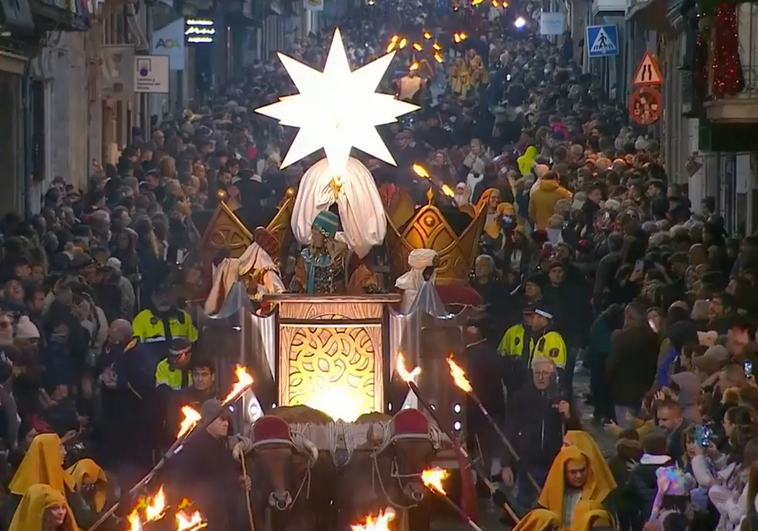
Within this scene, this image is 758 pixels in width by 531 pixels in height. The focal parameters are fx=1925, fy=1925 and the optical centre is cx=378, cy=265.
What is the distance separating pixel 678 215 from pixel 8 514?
11863mm

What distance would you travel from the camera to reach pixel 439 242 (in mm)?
18734

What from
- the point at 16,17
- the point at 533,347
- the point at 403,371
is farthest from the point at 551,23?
the point at 403,371

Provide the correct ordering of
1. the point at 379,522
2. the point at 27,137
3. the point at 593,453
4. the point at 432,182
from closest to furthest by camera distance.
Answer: the point at 593,453, the point at 379,522, the point at 432,182, the point at 27,137

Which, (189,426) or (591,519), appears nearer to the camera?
(591,519)

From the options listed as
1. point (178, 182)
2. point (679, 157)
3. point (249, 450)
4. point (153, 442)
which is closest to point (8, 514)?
point (249, 450)

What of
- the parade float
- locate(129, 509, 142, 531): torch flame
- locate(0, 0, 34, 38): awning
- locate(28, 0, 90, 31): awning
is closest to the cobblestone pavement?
the parade float

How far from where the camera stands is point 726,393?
41.5ft

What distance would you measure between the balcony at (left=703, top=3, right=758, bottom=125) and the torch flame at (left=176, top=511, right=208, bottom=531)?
443 inches

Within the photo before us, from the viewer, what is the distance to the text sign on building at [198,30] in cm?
4625

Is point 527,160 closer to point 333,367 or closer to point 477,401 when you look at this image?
point 333,367

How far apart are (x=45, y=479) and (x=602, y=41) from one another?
25.8 meters

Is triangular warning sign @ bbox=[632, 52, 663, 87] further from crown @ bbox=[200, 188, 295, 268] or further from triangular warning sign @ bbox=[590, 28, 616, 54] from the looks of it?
crown @ bbox=[200, 188, 295, 268]

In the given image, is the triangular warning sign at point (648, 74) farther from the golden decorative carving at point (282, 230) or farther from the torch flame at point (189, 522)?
the torch flame at point (189, 522)

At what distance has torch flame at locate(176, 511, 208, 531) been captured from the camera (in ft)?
38.0
